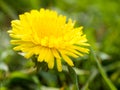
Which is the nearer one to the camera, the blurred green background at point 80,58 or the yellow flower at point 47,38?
the yellow flower at point 47,38

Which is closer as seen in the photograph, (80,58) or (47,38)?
(47,38)

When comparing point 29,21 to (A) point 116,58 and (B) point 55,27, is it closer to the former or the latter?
(B) point 55,27

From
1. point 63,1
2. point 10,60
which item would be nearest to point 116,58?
point 10,60

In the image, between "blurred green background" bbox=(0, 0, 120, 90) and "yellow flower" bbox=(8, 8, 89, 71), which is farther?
"blurred green background" bbox=(0, 0, 120, 90)
